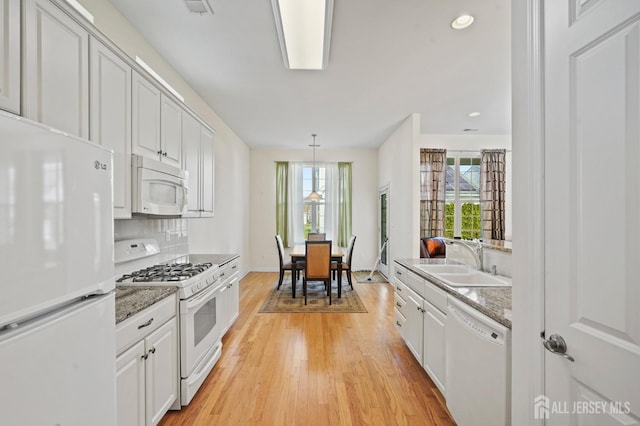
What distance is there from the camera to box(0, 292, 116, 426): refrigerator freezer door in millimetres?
659

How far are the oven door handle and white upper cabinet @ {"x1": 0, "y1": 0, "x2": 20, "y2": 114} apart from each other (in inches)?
52.9

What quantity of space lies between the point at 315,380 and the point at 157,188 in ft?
6.45

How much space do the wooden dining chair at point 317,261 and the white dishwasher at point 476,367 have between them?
A: 238 centimetres

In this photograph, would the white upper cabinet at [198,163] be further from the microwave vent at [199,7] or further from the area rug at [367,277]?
the area rug at [367,277]

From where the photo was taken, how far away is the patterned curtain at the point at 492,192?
5363 mm

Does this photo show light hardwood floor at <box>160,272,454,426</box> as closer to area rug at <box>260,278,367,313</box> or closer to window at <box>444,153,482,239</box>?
area rug at <box>260,278,367,313</box>

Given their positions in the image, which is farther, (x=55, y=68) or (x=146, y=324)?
(x=146, y=324)

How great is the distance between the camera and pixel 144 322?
56.0 inches

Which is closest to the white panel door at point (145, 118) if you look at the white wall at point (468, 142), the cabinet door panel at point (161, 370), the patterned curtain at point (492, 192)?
the cabinet door panel at point (161, 370)

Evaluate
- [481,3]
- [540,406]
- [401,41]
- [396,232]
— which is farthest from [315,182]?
[540,406]

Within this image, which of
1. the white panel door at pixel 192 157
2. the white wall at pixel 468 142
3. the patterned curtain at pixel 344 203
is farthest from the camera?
the patterned curtain at pixel 344 203

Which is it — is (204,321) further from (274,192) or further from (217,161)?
(274,192)

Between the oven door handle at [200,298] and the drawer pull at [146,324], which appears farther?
the oven door handle at [200,298]

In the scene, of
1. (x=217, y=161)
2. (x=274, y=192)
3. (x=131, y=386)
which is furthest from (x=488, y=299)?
(x=274, y=192)
